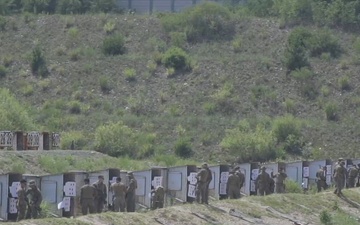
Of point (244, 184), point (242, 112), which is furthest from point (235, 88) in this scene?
point (244, 184)

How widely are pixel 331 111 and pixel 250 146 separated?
9830 mm

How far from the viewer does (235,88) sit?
9119 centimetres

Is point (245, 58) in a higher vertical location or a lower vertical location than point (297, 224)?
higher

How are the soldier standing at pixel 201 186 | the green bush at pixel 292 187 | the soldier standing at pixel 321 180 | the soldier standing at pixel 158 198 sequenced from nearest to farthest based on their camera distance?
the soldier standing at pixel 158 198
the soldier standing at pixel 201 186
the green bush at pixel 292 187
the soldier standing at pixel 321 180

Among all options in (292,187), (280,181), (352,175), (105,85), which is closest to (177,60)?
(105,85)

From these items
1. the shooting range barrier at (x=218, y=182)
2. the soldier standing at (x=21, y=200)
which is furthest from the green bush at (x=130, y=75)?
the soldier standing at (x=21, y=200)

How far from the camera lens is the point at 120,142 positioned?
79.3 m

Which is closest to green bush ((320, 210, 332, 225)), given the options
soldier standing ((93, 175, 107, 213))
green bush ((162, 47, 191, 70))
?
soldier standing ((93, 175, 107, 213))

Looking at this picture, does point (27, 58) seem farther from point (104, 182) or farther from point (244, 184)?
point (104, 182)

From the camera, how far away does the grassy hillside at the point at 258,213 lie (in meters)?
39.8

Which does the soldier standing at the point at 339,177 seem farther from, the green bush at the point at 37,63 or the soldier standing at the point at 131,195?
the green bush at the point at 37,63

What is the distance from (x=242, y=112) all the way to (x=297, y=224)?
4230 cm

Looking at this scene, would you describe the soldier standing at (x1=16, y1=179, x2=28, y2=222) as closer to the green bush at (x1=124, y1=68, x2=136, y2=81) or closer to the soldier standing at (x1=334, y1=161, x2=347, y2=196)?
the soldier standing at (x1=334, y1=161, x2=347, y2=196)

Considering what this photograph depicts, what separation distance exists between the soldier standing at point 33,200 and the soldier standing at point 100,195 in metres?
2.87
